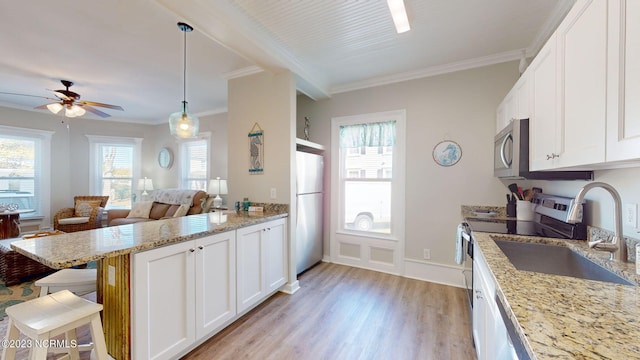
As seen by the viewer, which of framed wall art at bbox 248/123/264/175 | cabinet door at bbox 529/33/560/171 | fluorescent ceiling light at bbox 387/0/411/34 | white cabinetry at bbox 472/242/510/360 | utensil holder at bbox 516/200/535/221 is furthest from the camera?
framed wall art at bbox 248/123/264/175

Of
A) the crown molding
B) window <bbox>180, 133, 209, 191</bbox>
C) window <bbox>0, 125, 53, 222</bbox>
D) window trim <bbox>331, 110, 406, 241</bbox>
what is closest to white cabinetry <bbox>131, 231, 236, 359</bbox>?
window trim <bbox>331, 110, 406, 241</bbox>

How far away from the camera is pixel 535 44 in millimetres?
2463

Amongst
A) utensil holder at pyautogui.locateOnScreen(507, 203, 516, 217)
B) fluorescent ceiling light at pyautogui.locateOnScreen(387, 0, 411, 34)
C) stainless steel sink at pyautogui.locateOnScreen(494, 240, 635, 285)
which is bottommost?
stainless steel sink at pyautogui.locateOnScreen(494, 240, 635, 285)

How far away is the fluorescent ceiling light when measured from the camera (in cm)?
161

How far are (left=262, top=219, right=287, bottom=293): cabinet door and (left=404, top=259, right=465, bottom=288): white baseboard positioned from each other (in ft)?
5.33

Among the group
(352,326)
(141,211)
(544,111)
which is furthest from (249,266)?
(141,211)

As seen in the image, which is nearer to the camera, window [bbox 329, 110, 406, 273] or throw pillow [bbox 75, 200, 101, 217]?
window [bbox 329, 110, 406, 273]

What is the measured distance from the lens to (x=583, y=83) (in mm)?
1140

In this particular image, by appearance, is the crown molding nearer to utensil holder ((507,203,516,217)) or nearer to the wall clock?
utensil holder ((507,203,516,217))

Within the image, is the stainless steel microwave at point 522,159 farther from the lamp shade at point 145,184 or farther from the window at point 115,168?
the window at point 115,168

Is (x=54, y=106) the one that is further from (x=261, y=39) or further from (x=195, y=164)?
(x=261, y=39)

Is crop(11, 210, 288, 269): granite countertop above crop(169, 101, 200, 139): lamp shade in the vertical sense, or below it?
below

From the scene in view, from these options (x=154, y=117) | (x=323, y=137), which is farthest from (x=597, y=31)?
(x=154, y=117)

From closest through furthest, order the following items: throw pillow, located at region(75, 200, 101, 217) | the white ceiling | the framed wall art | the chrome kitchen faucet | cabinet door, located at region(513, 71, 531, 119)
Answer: the chrome kitchen faucet
cabinet door, located at region(513, 71, 531, 119)
the white ceiling
the framed wall art
throw pillow, located at region(75, 200, 101, 217)
